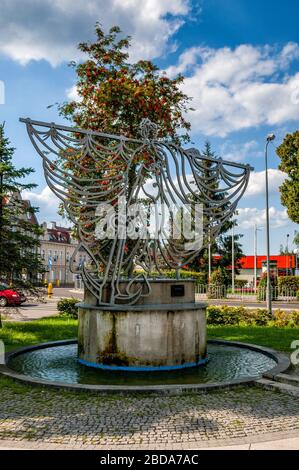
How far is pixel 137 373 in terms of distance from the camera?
9344mm

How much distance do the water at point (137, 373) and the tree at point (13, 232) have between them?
4.97 metres

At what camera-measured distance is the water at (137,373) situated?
8.81 m

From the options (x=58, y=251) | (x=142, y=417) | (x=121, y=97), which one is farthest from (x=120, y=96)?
(x=58, y=251)

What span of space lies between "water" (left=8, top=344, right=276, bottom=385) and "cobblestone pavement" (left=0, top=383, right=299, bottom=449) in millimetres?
1142

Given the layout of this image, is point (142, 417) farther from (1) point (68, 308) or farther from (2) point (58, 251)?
(2) point (58, 251)

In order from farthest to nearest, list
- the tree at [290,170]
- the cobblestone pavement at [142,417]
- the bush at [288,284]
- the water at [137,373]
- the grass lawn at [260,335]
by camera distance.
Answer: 1. the tree at [290,170]
2. the bush at [288,284]
3. the grass lawn at [260,335]
4. the water at [137,373]
5. the cobblestone pavement at [142,417]

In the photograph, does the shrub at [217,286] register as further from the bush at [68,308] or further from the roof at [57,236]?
the roof at [57,236]

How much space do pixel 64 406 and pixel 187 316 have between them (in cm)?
378

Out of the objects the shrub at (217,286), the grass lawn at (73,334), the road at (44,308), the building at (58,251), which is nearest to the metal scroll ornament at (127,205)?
the grass lawn at (73,334)

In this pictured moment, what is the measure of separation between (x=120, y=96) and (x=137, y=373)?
38.0 feet

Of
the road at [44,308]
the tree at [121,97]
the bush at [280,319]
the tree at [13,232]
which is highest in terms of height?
the tree at [121,97]

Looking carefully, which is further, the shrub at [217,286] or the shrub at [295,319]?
the shrub at [217,286]
